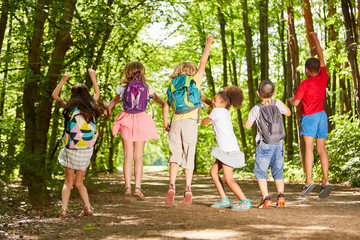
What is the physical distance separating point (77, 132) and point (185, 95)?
1.85m

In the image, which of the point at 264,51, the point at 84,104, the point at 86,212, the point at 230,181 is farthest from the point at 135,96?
the point at 264,51

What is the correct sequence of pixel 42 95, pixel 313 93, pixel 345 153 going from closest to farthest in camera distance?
pixel 313 93, pixel 42 95, pixel 345 153

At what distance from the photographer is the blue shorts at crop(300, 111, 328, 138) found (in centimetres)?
864

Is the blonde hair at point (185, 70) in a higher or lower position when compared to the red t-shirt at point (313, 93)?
higher

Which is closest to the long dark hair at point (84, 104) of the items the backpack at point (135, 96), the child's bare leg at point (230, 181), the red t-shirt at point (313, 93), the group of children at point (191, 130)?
the group of children at point (191, 130)

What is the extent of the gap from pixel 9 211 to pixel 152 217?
171 inches

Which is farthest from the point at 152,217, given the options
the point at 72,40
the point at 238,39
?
the point at 238,39

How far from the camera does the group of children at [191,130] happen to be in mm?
6887

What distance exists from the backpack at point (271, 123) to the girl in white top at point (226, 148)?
43cm

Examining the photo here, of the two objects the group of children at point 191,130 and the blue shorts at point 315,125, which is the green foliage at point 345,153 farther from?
the group of children at point 191,130

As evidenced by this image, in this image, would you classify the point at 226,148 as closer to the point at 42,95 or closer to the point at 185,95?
the point at 185,95

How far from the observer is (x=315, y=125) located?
8.65 m

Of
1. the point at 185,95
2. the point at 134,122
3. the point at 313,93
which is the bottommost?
the point at 134,122


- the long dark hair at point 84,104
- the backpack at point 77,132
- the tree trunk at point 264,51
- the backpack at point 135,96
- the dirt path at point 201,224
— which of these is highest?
the tree trunk at point 264,51
